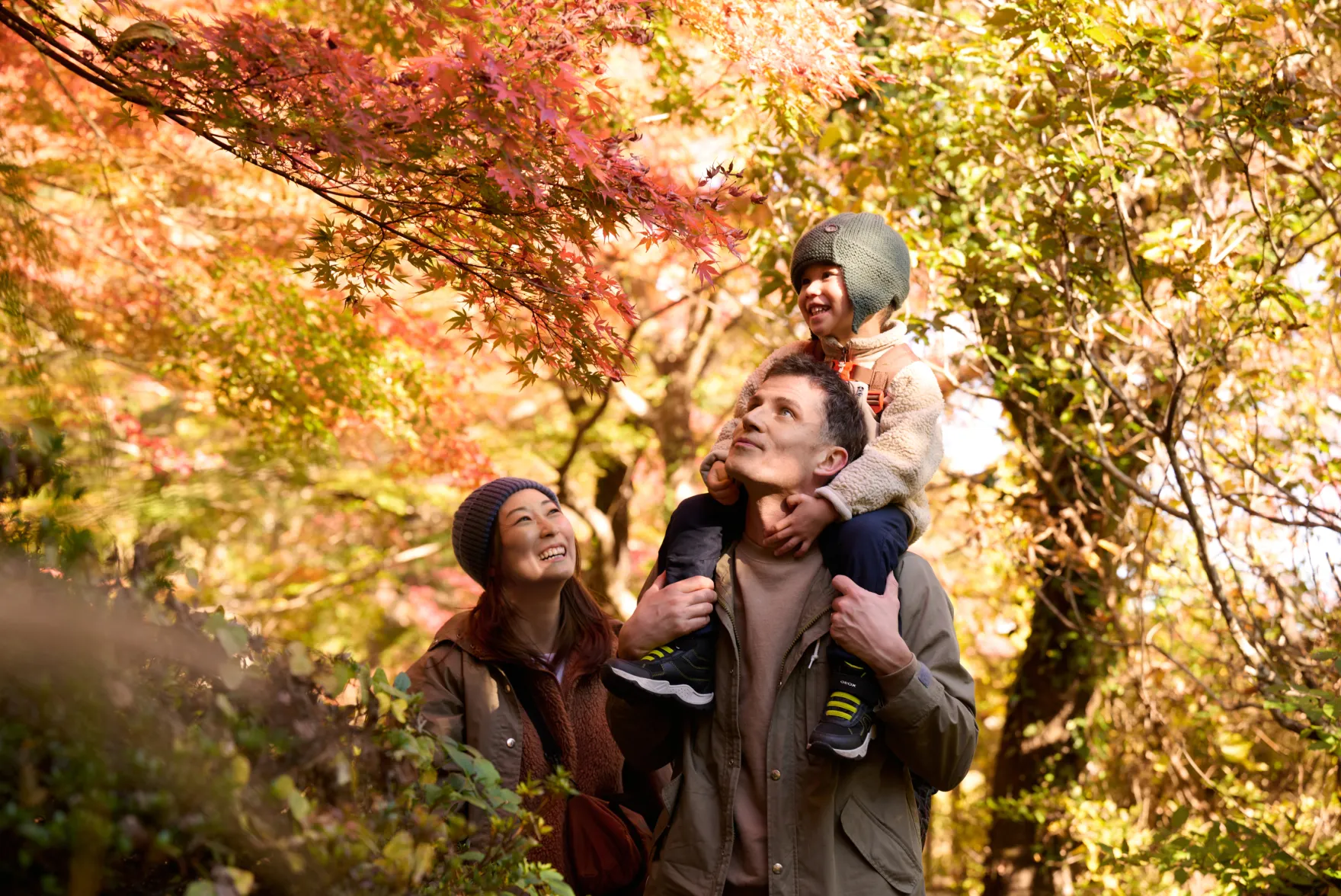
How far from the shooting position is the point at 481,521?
9.66 ft

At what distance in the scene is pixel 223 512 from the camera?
32.9ft

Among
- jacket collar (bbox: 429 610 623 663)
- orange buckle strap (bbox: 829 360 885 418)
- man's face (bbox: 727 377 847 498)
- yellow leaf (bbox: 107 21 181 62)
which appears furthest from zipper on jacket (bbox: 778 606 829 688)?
yellow leaf (bbox: 107 21 181 62)

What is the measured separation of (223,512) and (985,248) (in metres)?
7.50

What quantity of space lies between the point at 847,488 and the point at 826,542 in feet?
0.42

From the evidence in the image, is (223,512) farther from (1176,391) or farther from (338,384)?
(1176,391)

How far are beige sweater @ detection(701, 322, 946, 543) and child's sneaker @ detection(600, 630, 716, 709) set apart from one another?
384 millimetres

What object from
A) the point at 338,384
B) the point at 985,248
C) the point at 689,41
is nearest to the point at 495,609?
the point at 985,248

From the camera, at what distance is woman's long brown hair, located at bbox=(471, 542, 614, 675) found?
2816mm

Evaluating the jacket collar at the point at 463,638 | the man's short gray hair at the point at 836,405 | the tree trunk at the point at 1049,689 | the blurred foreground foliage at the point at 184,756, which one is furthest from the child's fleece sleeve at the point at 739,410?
the tree trunk at the point at 1049,689

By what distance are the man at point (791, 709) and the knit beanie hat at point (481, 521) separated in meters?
0.76

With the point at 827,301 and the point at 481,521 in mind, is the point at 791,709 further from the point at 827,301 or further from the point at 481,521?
the point at 481,521

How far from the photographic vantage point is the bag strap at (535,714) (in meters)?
2.77

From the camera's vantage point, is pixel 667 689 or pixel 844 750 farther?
pixel 667 689

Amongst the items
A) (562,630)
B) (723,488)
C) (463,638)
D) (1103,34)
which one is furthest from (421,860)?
(1103,34)
